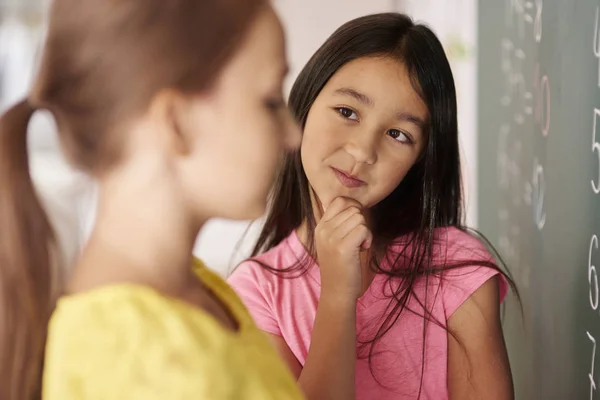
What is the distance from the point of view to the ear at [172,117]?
312mm

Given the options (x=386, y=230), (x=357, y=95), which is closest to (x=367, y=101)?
(x=357, y=95)

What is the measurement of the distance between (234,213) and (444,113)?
0.76 ft

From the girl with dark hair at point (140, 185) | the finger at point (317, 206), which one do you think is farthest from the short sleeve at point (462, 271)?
the girl with dark hair at point (140, 185)

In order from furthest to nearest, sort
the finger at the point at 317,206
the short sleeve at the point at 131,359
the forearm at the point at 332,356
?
the finger at the point at 317,206 → the forearm at the point at 332,356 → the short sleeve at the point at 131,359

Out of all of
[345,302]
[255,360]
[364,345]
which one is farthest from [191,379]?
[364,345]

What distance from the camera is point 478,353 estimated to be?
1.82 ft

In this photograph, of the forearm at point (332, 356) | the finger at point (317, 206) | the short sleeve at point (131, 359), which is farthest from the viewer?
the finger at point (317, 206)

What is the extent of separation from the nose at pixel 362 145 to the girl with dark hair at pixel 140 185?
150 millimetres

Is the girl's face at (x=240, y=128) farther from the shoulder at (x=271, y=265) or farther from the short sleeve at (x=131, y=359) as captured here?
the shoulder at (x=271, y=265)

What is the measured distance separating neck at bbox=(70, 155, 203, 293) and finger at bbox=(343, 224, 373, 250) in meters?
0.15

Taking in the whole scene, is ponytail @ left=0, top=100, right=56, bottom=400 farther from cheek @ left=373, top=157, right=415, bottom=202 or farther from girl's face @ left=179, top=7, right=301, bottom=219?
cheek @ left=373, top=157, right=415, bottom=202

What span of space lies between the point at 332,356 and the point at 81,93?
0.68 ft

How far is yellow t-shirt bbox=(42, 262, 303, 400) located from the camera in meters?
0.29

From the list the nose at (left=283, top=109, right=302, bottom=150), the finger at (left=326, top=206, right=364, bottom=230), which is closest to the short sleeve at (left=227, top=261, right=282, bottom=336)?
the finger at (left=326, top=206, right=364, bottom=230)
